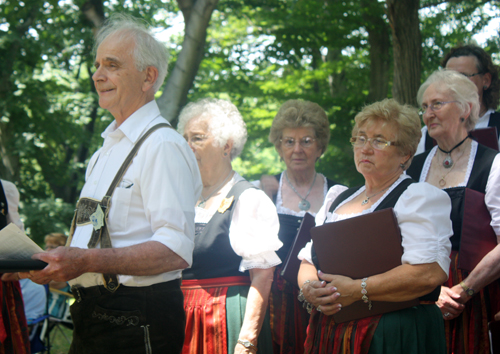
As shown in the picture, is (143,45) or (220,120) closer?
(143,45)

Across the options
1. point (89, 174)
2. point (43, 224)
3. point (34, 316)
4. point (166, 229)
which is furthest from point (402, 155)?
point (43, 224)

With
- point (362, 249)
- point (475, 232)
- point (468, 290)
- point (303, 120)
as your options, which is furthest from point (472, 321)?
point (303, 120)

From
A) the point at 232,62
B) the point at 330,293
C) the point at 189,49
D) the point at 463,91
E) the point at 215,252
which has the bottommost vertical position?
the point at 330,293

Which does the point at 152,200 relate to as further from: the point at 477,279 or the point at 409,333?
the point at 477,279

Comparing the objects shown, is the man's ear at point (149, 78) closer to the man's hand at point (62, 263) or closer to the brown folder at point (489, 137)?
the man's hand at point (62, 263)

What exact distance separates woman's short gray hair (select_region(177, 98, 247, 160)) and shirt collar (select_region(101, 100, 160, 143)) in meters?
0.97

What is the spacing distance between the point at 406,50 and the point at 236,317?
359 centimetres

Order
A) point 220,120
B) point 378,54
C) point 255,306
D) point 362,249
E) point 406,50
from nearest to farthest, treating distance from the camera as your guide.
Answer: point 362,249
point 255,306
point 220,120
point 406,50
point 378,54

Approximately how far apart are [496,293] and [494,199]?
51cm

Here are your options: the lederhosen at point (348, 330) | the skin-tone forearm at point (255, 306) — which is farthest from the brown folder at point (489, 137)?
the skin-tone forearm at point (255, 306)

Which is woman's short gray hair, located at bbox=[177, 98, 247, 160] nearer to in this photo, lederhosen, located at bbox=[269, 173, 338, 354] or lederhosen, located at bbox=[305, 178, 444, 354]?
lederhosen, located at bbox=[269, 173, 338, 354]

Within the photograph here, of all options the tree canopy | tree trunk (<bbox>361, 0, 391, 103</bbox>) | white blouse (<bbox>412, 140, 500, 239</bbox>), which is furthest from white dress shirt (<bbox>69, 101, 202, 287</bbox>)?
tree trunk (<bbox>361, 0, 391, 103</bbox>)

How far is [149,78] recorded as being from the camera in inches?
84.0

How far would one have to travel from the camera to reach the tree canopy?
17.1 feet
